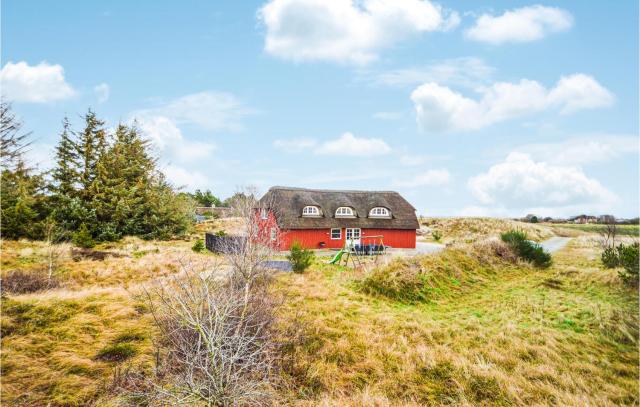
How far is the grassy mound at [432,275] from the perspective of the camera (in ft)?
41.4

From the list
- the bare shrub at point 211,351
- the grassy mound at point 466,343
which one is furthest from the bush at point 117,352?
the grassy mound at point 466,343

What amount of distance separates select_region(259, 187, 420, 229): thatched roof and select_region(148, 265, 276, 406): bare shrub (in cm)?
1834

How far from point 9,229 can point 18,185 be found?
501cm

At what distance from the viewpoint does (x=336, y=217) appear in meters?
28.1

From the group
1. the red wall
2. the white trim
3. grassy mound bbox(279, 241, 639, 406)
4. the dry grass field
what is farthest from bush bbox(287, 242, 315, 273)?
the white trim

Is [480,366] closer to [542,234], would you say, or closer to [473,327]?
[473,327]

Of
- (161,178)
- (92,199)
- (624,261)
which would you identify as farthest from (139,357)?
(161,178)

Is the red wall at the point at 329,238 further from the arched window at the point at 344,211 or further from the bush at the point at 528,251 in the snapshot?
the bush at the point at 528,251

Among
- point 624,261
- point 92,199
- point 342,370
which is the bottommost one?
point 342,370

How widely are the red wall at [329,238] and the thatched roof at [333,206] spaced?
495 mm

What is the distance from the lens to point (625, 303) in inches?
401

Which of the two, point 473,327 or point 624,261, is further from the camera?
point 624,261

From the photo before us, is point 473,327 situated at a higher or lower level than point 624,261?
lower

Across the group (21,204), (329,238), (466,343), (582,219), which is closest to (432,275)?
(466,343)
